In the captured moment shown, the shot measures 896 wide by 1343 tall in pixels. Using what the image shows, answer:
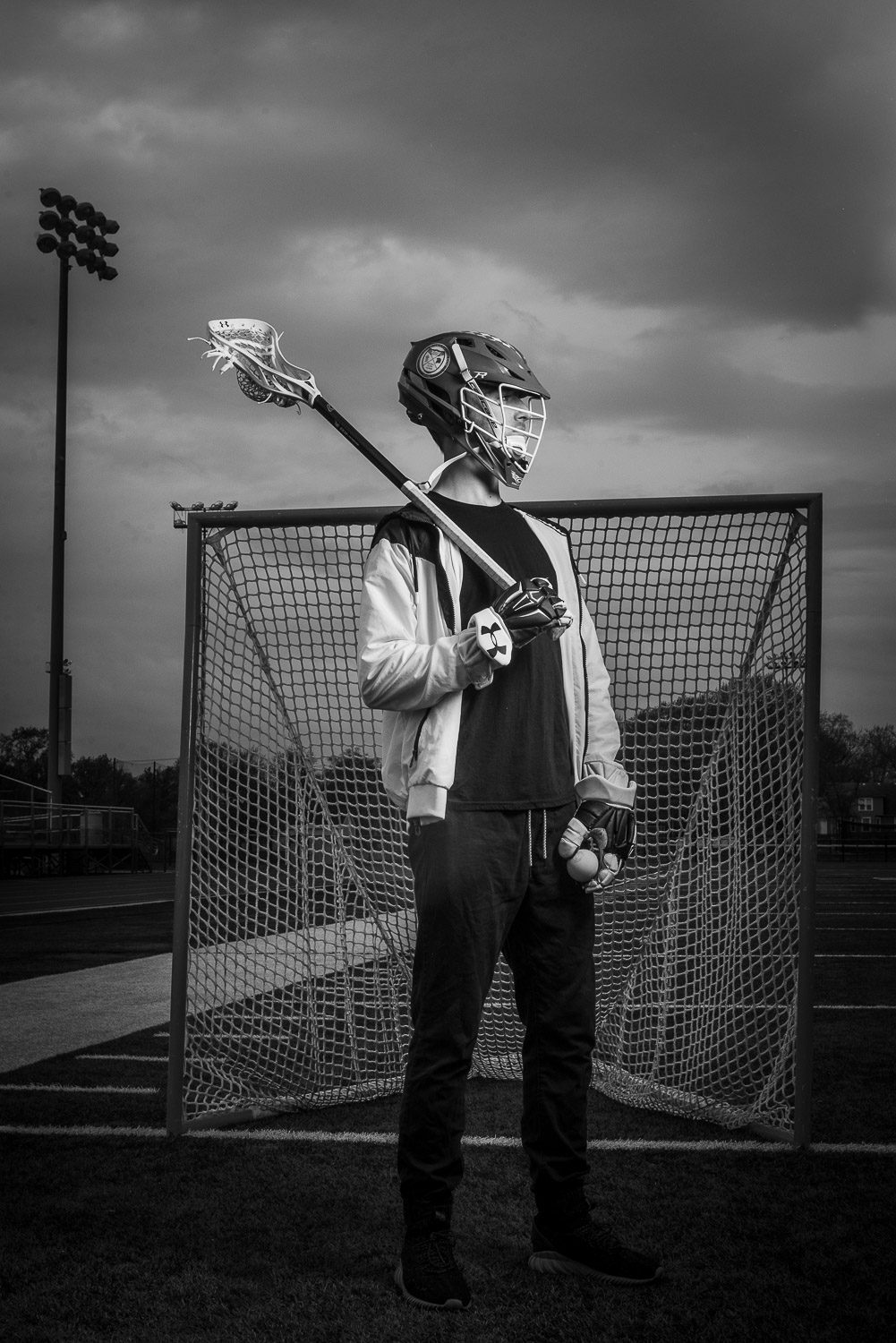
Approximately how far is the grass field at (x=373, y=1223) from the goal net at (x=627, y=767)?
0.27 meters

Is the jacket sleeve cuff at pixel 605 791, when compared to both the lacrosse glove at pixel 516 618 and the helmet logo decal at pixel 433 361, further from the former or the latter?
the helmet logo decal at pixel 433 361

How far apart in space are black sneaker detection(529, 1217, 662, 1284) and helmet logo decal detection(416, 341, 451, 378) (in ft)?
6.51

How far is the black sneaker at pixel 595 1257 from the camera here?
273 centimetres

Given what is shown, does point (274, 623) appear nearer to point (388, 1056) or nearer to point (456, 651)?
point (388, 1056)

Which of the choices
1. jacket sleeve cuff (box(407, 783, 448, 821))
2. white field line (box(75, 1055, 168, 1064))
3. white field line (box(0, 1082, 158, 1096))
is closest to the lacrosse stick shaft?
jacket sleeve cuff (box(407, 783, 448, 821))

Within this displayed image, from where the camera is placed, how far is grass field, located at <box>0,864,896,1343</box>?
8.40ft

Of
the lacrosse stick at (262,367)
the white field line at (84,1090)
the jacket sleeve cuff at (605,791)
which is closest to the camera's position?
the jacket sleeve cuff at (605,791)

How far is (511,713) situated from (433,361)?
34.9 inches

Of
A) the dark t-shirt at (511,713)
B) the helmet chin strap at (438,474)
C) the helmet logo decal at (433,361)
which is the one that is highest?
the helmet logo decal at (433,361)

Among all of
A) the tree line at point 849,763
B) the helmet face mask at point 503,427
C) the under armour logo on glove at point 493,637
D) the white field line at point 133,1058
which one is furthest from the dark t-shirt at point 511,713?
the tree line at point 849,763

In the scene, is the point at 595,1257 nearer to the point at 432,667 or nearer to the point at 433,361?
the point at 432,667

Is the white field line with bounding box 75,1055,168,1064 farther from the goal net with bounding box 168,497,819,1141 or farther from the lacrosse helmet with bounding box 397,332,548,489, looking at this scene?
the lacrosse helmet with bounding box 397,332,548,489

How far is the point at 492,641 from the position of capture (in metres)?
2.62

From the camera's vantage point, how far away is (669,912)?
4.61 m
